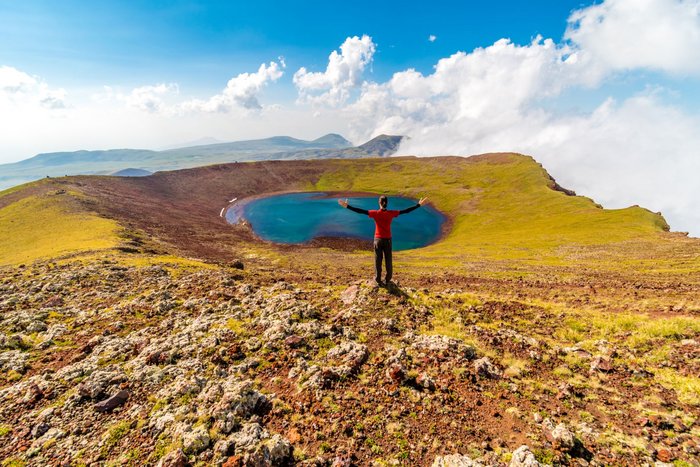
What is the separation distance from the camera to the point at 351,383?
11.3 meters

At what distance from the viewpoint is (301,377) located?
11.7m

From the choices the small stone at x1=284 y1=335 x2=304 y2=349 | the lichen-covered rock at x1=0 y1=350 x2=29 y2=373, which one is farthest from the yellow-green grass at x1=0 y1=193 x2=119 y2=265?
the small stone at x1=284 y1=335 x2=304 y2=349

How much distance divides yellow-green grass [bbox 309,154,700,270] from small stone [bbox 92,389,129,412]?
50.5 metres

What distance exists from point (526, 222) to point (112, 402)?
413ft

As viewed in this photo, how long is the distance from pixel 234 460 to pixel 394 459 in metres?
4.32

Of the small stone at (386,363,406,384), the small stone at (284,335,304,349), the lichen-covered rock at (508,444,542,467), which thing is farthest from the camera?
the small stone at (284,335,304,349)

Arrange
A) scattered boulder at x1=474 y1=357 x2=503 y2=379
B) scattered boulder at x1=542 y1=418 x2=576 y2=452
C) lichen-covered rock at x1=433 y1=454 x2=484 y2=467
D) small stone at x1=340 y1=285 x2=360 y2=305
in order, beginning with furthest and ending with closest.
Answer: small stone at x1=340 y1=285 x2=360 y2=305 < scattered boulder at x1=474 y1=357 x2=503 y2=379 < scattered boulder at x1=542 y1=418 x2=576 y2=452 < lichen-covered rock at x1=433 y1=454 x2=484 y2=467

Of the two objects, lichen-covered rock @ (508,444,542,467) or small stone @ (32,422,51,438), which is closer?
lichen-covered rock @ (508,444,542,467)

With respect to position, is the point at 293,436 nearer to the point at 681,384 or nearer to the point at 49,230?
the point at 681,384

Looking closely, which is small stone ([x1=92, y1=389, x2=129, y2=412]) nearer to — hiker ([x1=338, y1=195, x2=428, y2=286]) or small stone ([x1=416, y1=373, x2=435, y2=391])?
small stone ([x1=416, y1=373, x2=435, y2=391])

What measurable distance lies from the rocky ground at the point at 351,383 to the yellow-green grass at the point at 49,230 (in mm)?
34805

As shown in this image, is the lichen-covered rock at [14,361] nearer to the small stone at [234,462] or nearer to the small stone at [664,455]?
the small stone at [234,462]

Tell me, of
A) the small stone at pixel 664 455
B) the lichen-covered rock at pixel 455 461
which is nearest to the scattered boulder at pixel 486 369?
the lichen-covered rock at pixel 455 461

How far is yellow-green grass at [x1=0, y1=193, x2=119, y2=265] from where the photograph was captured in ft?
152
